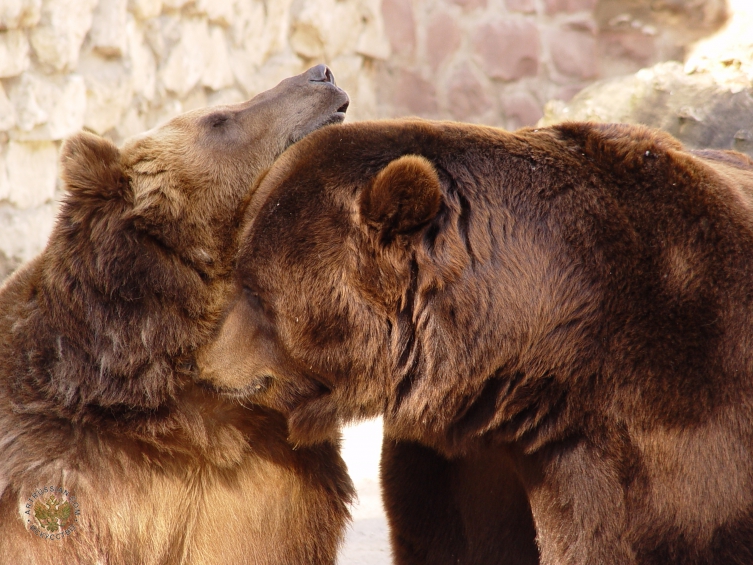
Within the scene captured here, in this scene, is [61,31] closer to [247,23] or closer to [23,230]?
[23,230]

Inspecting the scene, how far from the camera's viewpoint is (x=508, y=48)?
8.24 metres

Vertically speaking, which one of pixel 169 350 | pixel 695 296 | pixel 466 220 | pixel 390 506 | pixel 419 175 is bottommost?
pixel 390 506

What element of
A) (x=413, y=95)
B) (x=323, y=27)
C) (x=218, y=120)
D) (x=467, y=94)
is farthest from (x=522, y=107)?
(x=218, y=120)

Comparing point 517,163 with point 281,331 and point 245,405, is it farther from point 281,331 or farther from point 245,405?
point 245,405

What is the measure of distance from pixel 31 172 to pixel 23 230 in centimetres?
36

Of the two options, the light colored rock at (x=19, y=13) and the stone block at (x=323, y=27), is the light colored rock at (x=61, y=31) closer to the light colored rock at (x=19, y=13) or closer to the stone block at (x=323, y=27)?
the light colored rock at (x=19, y=13)

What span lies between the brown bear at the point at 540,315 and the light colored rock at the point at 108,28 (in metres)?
3.46

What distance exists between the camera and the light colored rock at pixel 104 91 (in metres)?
5.52

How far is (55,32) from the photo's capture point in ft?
16.9

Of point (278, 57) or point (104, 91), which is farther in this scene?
point (278, 57)

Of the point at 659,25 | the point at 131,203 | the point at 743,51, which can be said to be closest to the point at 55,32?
the point at 131,203

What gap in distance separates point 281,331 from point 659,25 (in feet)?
20.2

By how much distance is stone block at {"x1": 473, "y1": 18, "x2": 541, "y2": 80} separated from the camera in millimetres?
8203

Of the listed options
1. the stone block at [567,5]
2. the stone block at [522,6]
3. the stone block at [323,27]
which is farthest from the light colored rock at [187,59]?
the stone block at [567,5]
